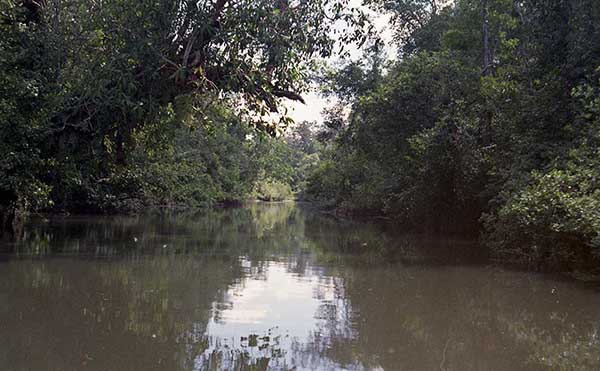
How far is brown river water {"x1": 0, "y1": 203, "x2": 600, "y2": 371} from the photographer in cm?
495

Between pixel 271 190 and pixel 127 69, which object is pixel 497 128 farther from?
pixel 271 190

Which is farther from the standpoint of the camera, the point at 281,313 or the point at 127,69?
the point at 127,69

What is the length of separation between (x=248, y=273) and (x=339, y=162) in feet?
88.4

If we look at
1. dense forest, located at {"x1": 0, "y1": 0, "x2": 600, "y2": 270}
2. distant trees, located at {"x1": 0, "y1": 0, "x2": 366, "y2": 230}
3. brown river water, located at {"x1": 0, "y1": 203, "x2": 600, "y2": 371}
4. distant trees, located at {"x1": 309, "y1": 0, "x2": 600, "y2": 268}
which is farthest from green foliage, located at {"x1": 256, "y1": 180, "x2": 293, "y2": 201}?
brown river water, located at {"x1": 0, "y1": 203, "x2": 600, "y2": 371}

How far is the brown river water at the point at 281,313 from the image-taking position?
4953 millimetres

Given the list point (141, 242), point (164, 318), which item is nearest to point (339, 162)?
point (141, 242)

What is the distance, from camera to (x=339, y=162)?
36.2 metres

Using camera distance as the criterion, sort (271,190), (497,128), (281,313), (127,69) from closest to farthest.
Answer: (281,313), (127,69), (497,128), (271,190)

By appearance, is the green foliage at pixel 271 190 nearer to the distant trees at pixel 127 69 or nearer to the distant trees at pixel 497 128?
the distant trees at pixel 497 128

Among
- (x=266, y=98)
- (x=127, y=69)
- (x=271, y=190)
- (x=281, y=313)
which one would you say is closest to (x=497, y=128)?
(x=266, y=98)

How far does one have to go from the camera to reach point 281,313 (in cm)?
669

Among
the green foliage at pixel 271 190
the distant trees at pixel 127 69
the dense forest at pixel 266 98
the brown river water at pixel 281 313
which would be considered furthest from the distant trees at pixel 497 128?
the green foliage at pixel 271 190

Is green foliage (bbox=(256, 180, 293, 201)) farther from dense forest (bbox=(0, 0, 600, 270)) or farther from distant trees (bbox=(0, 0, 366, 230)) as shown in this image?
distant trees (bbox=(0, 0, 366, 230))

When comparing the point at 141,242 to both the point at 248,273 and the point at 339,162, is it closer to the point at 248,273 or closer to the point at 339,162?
the point at 248,273
